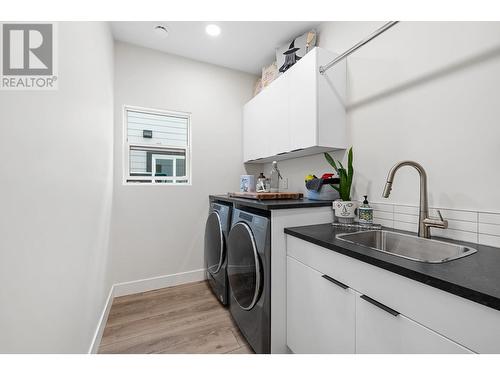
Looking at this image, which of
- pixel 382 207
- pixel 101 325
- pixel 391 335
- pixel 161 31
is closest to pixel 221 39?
pixel 161 31

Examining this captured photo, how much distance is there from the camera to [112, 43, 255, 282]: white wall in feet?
7.41

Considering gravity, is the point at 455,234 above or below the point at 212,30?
below

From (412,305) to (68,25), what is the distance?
6.08 ft

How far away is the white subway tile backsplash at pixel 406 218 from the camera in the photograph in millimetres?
1308

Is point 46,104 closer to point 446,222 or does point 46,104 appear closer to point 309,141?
point 309,141

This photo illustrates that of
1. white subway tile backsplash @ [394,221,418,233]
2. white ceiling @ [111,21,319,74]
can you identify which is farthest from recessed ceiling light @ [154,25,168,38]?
white subway tile backsplash @ [394,221,418,233]

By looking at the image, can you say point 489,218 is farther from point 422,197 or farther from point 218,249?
point 218,249

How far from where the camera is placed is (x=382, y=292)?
0.83 meters

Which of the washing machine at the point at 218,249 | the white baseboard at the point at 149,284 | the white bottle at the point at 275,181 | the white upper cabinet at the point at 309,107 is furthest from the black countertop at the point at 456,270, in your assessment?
the white baseboard at the point at 149,284

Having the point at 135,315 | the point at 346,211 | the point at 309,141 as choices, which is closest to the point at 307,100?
the point at 309,141

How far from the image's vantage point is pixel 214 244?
2145 millimetres

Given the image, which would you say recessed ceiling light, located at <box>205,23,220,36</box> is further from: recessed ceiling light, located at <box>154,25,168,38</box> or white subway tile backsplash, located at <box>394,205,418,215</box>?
white subway tile backsplash, located at <box>394,205,418,215</box>

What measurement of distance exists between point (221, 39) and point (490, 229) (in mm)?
2546

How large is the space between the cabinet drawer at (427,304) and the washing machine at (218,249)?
1101 millimetres
